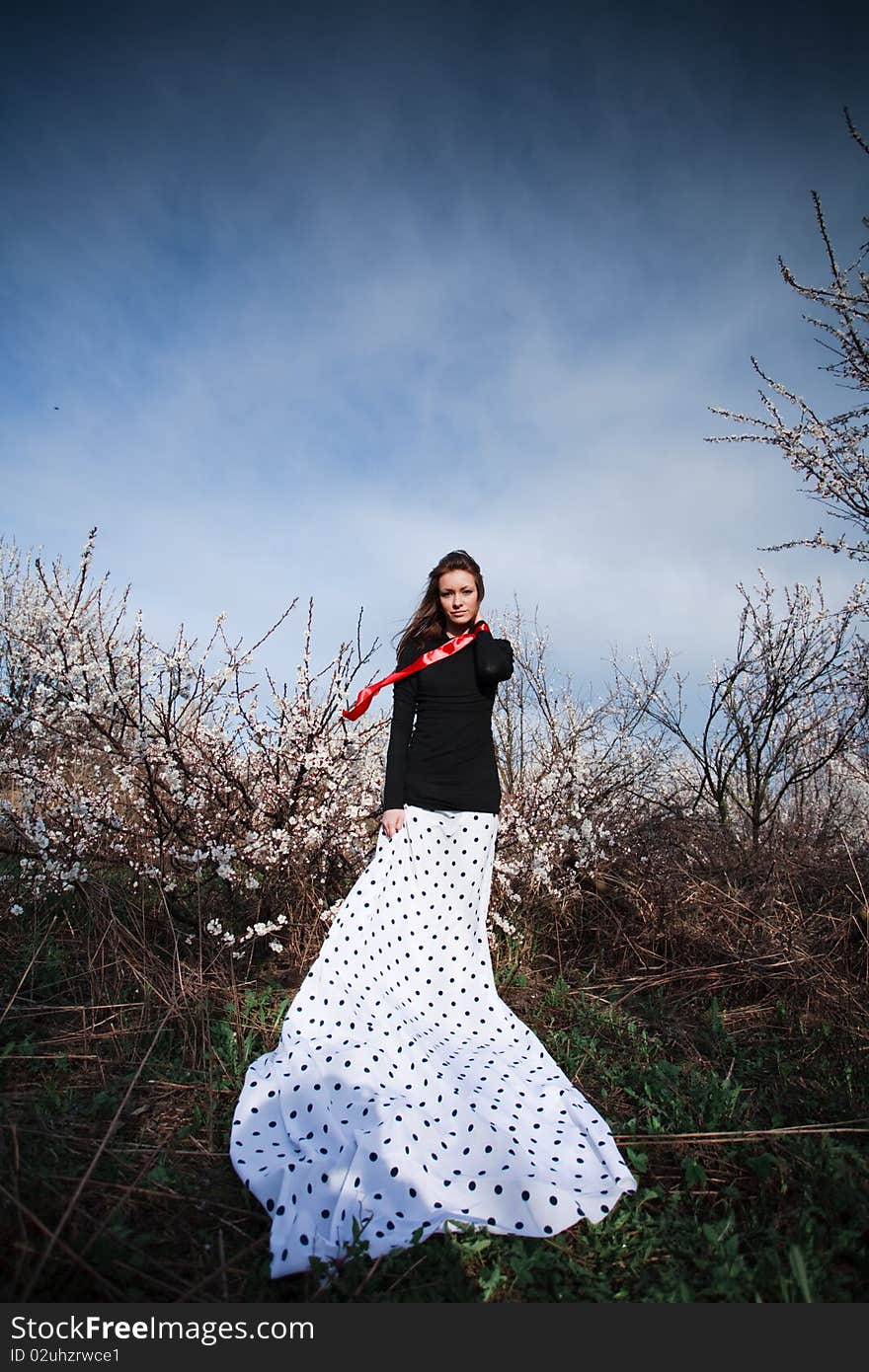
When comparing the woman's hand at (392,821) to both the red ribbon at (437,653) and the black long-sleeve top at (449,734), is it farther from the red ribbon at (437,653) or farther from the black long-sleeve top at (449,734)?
the red ribbon at (437,653)

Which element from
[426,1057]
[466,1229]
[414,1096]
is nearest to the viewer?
[466,1229]

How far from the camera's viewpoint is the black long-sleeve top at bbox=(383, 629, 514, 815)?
333 centimetres

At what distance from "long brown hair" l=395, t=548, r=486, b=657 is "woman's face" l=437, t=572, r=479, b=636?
1.2 inches

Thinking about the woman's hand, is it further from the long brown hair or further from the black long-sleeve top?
the long brown hair

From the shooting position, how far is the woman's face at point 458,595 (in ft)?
11.2

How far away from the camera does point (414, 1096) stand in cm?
242

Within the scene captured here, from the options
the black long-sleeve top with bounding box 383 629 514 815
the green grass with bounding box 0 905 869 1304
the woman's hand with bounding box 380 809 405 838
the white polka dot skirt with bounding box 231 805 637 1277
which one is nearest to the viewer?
the green grass with bounding box 0 905 869 1304

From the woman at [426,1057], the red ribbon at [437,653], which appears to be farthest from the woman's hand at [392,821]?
the red ribbon at [437,653]

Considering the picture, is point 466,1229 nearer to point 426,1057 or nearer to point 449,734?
point 426,1057

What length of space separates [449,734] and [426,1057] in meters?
1.37

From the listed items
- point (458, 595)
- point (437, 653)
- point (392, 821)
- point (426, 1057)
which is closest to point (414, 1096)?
point (426, 1057)

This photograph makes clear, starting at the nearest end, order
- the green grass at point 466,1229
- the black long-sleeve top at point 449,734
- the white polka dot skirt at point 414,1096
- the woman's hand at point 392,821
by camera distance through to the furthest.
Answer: the green grass at point 466,1229, the white polka dot skirt at point 414,1096, the woman's hand at point 392,821, the black long-sleeve top at point 449,734

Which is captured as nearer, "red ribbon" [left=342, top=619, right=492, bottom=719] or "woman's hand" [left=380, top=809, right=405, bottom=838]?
"woman's hand" [left=380, top=809, right=405, bottom=838]

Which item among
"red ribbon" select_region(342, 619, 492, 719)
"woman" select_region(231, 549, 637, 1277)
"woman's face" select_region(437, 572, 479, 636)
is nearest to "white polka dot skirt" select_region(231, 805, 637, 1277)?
"woman" select_region(231, 549, 637, 1277)
